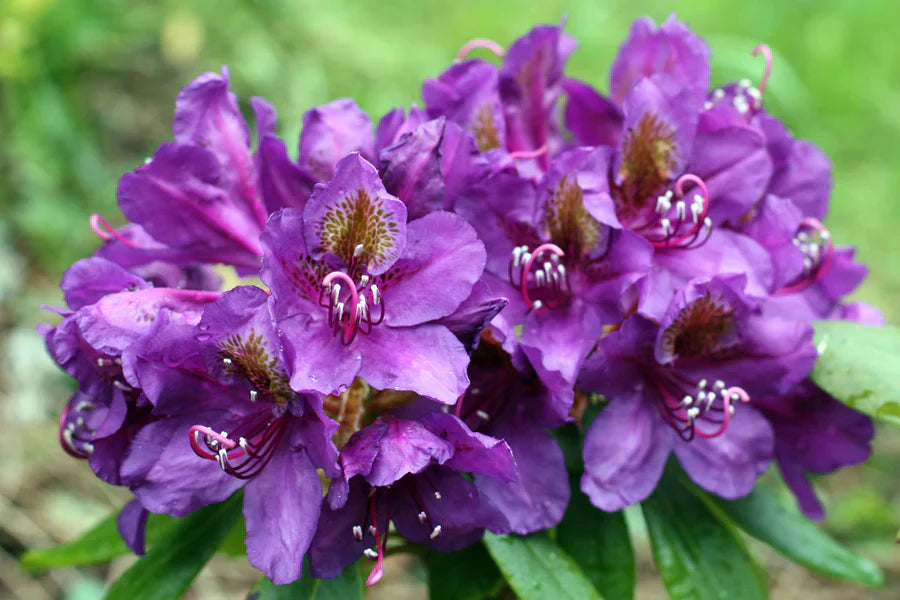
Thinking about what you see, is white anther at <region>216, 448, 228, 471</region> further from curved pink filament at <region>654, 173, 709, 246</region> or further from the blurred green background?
the blurred green background

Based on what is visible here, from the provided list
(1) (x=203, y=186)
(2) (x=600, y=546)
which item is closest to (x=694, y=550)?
(2) (x=600, y=546)

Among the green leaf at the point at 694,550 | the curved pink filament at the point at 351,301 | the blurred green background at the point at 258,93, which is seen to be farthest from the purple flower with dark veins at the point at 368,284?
the blurred green background at the point at 258,93

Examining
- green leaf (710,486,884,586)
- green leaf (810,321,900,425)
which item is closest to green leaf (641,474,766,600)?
green leaf (710,486,884,586)

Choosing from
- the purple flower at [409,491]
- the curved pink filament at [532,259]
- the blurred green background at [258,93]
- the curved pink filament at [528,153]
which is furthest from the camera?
the blurred green background at [258,93]

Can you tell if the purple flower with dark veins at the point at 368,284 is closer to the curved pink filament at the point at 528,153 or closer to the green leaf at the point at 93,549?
the curved pink filament at the point at 528,153

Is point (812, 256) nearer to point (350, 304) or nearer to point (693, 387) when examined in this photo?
point (693, 387)
